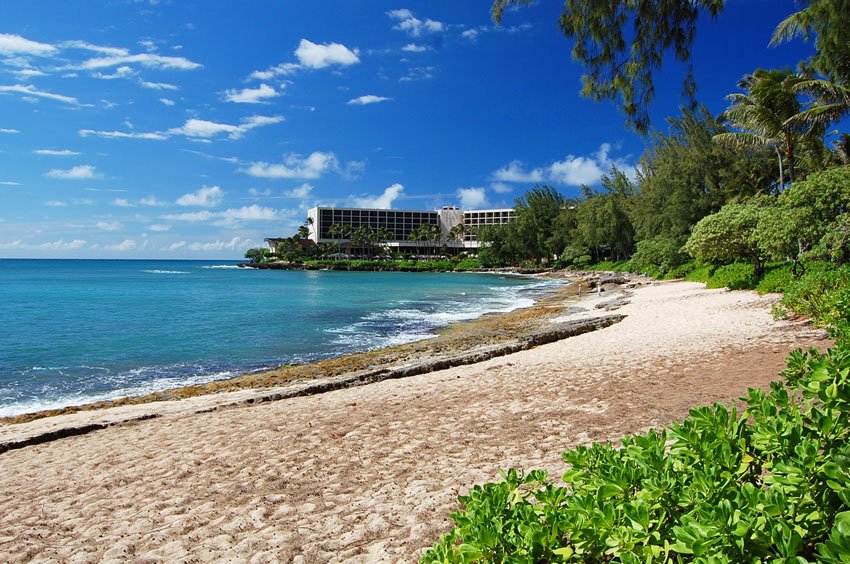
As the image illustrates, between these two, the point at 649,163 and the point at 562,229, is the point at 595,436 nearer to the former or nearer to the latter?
the point at 649,163

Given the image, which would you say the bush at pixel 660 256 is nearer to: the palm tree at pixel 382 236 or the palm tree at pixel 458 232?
the palm tree at pixel 458 232

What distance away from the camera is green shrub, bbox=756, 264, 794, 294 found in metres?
19.0

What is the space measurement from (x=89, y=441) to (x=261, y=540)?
5513 millimetres

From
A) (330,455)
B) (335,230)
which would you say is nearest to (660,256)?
(330,455)

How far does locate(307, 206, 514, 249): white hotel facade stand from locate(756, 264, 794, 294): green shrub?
12540 centimetres

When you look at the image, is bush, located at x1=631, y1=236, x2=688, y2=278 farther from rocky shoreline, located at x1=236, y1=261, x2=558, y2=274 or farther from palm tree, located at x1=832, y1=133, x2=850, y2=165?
rocky shoreline, located at x1=236, y1=261, x2=558, y2=274

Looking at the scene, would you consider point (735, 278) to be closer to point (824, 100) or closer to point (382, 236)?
point (824, 100)

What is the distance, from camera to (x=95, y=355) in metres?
19.0

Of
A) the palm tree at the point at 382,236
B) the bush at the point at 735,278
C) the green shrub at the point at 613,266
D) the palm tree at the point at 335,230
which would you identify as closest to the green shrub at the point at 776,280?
the bush at the point at 735,278

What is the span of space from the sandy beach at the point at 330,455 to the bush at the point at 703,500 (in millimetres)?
1785

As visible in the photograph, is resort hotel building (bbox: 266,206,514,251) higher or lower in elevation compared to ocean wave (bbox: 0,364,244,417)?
higher

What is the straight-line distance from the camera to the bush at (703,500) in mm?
1825

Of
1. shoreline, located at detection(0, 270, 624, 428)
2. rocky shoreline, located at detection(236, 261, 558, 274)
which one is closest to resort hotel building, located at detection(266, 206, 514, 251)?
rocky shoreline, located at detection(236, 261, 558, 274)

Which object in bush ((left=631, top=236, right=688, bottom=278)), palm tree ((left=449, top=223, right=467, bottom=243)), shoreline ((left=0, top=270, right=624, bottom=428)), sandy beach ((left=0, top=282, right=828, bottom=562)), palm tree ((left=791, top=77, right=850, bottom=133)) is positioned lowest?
shoreline ((left=0, top=270, right=624, bottom=428))
